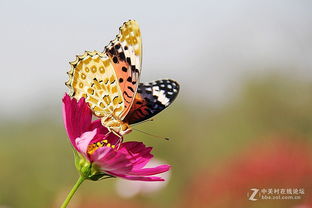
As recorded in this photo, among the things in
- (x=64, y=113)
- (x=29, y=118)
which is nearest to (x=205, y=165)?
(x=29, y=118)

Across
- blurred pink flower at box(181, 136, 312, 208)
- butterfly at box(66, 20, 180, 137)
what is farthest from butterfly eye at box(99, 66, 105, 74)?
blurred pink flower at box(181, 136, 312, 208)

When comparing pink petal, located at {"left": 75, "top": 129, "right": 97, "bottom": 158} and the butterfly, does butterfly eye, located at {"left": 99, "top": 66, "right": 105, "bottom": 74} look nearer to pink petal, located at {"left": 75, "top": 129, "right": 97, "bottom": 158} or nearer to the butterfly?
the butterfly

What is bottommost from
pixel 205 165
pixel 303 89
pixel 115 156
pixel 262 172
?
pixel 205 165

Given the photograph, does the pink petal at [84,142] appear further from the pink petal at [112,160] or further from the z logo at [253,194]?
the z logo at [253,194]

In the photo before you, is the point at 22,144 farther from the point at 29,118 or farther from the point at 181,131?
the point at 181,131

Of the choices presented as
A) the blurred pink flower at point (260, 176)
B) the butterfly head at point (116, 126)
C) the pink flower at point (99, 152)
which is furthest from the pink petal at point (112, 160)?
the blurred pink flower at point (260, 176)

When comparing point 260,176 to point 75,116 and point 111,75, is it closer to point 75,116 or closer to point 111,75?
point 111,75
